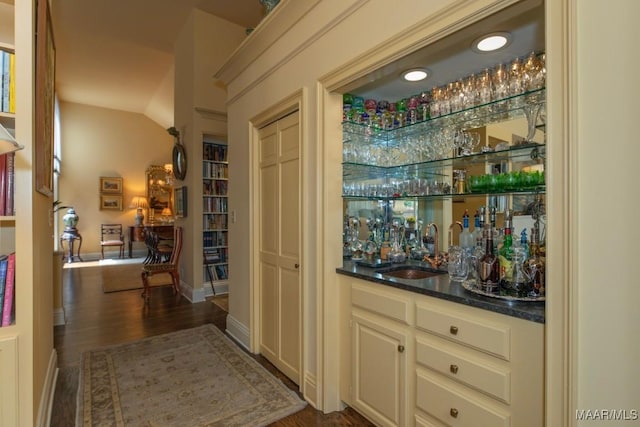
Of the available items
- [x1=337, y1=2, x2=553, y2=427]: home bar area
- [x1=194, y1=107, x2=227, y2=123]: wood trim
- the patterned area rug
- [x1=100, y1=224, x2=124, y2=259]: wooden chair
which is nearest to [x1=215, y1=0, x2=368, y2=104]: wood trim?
[x1=337, y1=2, x2=553, y2=427]: home bar area

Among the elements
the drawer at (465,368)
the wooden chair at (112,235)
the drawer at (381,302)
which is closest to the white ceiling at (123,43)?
the wooden chair at (112,235)

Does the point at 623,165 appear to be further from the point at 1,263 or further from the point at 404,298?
the point at 1,263

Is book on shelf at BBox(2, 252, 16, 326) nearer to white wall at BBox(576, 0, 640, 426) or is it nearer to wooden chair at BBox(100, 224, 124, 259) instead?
white wall at BBox(576, 0, 640, 426)

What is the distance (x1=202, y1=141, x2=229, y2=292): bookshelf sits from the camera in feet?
16.6

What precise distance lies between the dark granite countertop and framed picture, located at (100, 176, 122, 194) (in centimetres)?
841

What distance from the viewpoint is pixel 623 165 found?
38.0 inches

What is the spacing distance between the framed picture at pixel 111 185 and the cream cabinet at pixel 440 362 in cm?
858

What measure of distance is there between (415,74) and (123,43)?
17.5ft

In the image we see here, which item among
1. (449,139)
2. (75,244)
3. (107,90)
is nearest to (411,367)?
(449,139)

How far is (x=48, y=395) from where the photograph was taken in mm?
2080

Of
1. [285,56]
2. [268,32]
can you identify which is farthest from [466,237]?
[268,32]

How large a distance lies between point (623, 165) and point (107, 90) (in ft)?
29.3

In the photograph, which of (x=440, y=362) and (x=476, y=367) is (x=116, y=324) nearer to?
(x=440, y=362)

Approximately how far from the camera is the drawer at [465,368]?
1.28 m
